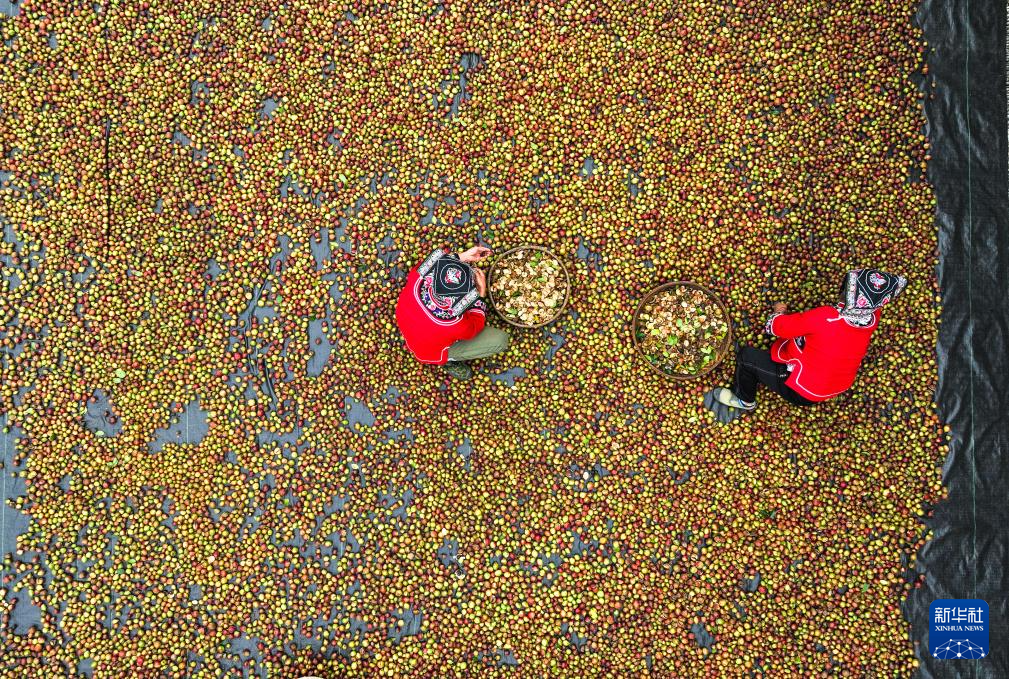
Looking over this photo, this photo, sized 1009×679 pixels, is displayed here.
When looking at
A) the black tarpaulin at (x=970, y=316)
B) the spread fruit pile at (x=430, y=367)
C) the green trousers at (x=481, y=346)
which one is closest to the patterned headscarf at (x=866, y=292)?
the spread fruit pile at (x=430, y=367)

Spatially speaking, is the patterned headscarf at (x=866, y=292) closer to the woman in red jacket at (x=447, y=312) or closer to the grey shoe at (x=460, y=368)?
the woman in red jacket at (x=447, y=312)

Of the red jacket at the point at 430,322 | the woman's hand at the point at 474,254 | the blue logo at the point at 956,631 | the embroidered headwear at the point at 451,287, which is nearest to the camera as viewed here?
the embroidered headwear at the point at 451,287

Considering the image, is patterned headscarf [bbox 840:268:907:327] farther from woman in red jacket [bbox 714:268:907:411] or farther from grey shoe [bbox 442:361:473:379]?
grey shoe [bbox 442:361:473:379]

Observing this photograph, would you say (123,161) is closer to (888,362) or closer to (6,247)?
(6,247)

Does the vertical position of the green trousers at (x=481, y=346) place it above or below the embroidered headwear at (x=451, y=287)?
below

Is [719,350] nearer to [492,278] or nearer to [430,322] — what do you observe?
[492,278]

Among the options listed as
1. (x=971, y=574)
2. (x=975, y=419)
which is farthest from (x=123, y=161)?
(x=971, y=574)

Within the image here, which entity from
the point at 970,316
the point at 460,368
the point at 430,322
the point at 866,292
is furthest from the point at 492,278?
the point at 970,316
